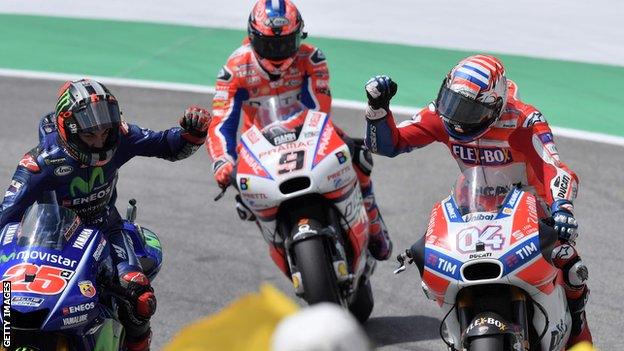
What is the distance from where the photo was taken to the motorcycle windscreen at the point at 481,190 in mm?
6137

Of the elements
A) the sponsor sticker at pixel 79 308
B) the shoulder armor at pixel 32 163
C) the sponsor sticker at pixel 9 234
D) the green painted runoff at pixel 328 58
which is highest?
the sponsor sticker at pixel 9 234

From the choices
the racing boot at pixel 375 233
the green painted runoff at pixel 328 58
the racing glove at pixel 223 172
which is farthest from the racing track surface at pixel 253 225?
the racing glove at pixel 223 172

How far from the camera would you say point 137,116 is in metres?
13.9

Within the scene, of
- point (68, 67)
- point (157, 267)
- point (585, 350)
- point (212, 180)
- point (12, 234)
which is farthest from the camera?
point (68, 67)

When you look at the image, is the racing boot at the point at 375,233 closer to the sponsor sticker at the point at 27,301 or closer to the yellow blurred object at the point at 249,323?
the sponsor sticker at the point at 27,301

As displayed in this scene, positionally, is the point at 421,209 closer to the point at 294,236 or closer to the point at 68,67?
the point at 294,236

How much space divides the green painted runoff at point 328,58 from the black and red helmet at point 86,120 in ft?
25.5

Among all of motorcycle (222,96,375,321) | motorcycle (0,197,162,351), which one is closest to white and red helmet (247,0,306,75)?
motorcycle (222,96,375,321)

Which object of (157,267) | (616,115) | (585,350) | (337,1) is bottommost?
(337,1)

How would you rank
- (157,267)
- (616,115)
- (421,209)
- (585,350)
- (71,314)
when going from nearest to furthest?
(585,350) < (71,314) < (157,267) < (421,209) < (616,115)

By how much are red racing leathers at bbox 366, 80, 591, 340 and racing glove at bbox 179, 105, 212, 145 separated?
0.96m

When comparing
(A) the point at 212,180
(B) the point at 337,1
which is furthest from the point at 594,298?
(B) the point at 337,1

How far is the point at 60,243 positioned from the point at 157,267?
1.35 meters

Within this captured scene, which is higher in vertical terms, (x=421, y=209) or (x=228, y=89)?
(x=228, y=89)
